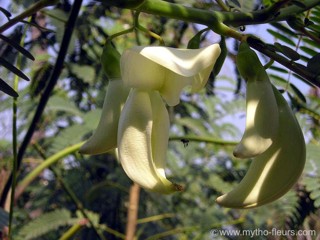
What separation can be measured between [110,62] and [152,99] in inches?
2.9

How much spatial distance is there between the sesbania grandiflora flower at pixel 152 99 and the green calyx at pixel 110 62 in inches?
1.5

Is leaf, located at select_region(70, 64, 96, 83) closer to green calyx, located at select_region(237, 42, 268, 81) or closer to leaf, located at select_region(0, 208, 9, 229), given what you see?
leaf, located at select_region(0, 208, 9, 229)

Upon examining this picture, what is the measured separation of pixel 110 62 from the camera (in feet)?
1.96

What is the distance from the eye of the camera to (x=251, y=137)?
496mm

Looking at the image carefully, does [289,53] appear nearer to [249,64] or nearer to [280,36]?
[249,64]

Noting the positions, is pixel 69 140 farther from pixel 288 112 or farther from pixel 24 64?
pixel 288 112

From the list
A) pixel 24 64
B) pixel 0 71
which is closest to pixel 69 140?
pixel 24 64

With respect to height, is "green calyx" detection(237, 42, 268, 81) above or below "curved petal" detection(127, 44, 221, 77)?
below

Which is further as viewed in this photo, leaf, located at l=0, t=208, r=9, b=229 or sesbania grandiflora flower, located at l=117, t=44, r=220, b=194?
leaf, located at l=0, t=208, r=9, b=229

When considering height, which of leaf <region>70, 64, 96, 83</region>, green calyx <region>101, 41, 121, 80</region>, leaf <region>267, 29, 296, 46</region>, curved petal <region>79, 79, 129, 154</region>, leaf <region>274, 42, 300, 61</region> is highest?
leaf <region>274, 42, 300, 61</region>

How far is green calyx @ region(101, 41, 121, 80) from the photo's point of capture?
593 millimetres

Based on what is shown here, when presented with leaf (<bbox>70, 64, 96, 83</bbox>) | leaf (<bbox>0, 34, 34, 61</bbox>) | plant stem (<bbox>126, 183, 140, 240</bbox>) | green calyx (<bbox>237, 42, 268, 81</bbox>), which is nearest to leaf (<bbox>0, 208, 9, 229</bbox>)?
leaf (<bbox>0, 34, 34, 61</bbox>)

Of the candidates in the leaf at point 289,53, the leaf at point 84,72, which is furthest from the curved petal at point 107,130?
the leaf at point 84,72

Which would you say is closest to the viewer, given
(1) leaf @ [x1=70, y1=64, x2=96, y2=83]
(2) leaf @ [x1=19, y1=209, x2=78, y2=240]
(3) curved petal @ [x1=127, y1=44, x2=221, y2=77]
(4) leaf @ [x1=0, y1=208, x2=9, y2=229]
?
(3) curved petal @ [x1=127, y1=44, x2=221, y2=77]
